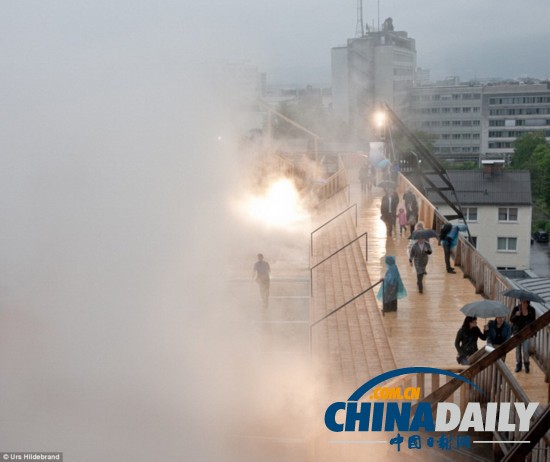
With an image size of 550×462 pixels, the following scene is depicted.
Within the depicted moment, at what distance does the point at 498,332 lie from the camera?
6.25 m

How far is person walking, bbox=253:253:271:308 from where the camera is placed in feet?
33.9

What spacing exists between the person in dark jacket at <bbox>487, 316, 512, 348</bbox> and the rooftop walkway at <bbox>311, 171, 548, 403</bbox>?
41 centimetres

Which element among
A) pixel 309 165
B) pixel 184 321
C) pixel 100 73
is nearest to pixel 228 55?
pixel 100 73

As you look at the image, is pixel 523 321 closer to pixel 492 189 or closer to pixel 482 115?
pixel 492 189

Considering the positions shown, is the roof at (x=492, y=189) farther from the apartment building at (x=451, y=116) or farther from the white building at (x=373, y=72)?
the apartment building at (x=451, y=116)

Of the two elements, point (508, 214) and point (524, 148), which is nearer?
point (508, 214)

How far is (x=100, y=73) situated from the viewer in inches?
254

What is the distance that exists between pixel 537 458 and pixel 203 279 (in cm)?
462

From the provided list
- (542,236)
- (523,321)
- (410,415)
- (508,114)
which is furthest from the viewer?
(508,114)

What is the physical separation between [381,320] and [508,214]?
2656cm

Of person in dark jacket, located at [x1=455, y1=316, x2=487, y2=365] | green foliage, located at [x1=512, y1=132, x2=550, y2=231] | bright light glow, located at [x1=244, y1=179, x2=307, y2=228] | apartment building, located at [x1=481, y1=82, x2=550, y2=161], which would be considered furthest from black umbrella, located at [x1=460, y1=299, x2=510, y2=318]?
apartment building, located at [x1=481, y1=82, x2=550, y2=161]

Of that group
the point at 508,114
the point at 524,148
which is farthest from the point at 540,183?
the point at 508,114

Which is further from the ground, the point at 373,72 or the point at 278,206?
the point at 373,72

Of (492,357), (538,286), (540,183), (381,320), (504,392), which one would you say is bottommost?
(504,392)
